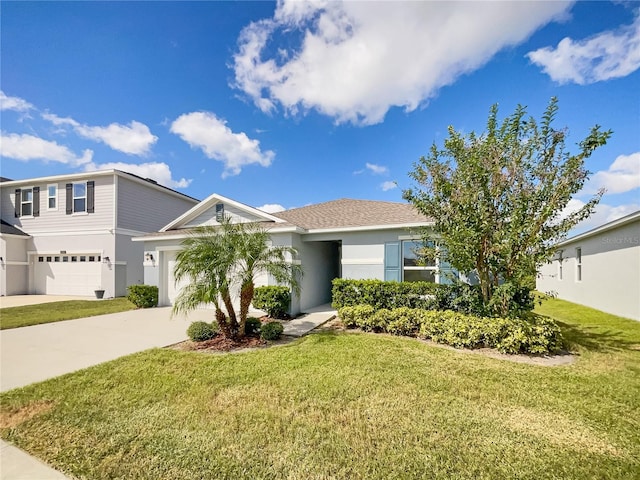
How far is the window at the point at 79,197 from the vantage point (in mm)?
16031

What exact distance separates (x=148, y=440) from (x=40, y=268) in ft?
68.7

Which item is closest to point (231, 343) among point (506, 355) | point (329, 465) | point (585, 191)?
point (329, 465)

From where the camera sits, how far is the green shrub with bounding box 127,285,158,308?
11906 millimetres

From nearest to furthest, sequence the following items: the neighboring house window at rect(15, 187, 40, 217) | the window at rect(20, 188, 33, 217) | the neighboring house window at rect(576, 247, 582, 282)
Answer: the neighboring house window at rect(576, 247, 582, 282)
the neighboring house window at rect(15, 187, 40, 217)
the window at rect(20, 188, 33, 217)

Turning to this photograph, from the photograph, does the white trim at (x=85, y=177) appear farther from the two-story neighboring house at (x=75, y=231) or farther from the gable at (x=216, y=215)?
the gable at (x=216, y=215)

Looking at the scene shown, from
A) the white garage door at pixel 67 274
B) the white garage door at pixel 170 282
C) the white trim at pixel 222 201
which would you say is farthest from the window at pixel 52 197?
the white garage door at pixel 170 282

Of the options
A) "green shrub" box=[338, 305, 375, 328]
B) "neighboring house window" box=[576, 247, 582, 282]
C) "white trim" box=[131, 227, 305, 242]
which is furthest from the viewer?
"neighboring house window" box=[576, 247, 582, 282]

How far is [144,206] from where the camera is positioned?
17188mm

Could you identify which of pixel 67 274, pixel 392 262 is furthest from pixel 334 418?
pixel 67 274

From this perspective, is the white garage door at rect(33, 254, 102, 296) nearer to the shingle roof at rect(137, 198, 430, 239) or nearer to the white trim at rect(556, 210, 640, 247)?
the shingle roof at rect(137, 198, 430, 239)

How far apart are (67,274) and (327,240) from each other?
16.6 meters

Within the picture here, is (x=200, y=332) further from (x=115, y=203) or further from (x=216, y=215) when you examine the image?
(x=115, y=203)

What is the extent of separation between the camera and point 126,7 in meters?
8.02

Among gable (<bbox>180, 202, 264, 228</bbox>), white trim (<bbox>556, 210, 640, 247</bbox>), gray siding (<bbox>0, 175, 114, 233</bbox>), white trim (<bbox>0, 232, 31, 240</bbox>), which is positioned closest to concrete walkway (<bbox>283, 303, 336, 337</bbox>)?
gable (<bbox>180, 202, 264, 228</bbox>)
